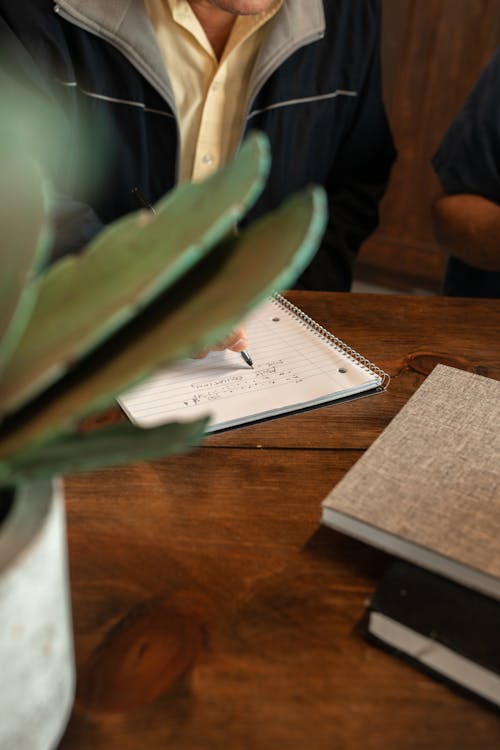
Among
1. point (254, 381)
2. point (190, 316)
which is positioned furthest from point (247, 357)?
point (190, 316)

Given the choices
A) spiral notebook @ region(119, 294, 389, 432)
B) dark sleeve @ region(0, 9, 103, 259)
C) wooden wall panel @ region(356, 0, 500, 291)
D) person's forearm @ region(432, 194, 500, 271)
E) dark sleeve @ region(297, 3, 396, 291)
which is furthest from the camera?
→ wooden wall panel @ region(356, 0, 500, 291)

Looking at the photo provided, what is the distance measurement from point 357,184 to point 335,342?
757 mm

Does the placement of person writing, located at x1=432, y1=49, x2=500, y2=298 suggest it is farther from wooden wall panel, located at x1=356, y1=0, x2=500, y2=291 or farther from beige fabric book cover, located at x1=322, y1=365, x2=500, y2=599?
wooden wall panel, located at x1=356, y1=0, x2=500, y2=291

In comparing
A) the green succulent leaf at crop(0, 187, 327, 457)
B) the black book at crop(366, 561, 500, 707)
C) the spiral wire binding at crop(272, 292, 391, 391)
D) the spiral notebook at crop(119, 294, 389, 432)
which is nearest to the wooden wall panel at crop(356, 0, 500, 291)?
the spiral wire binding at crop(272, 292, 391, 391)

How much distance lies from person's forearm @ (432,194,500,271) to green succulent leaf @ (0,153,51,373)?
1098 mm

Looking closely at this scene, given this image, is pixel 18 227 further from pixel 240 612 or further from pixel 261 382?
pixel 261 382

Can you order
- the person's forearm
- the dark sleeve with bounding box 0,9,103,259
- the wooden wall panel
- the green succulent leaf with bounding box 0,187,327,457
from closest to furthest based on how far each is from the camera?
the green succulent leaf with bounding box 0,187,327,457, the dark sleeve with bounding box 0,9,103,259, the person's forearm, the wooden wall panel

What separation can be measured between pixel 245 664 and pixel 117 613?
0.10 m

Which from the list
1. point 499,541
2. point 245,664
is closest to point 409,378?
point 499,541

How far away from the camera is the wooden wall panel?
7.66 ft

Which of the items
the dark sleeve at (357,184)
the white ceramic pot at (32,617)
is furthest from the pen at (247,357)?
the dark sleeve at (357,184)

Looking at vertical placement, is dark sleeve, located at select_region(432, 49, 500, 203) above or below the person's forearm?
above

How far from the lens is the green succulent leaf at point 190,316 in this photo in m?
0.28

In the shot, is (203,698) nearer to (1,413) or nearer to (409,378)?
(1,413)
